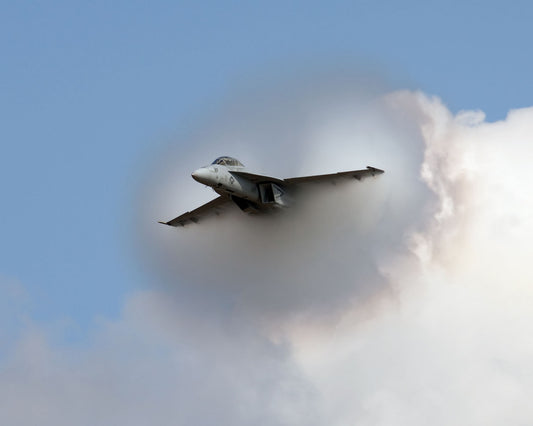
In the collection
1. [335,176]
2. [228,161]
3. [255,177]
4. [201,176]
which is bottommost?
[201,176]

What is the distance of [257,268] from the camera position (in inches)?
3930

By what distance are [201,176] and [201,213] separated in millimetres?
11551

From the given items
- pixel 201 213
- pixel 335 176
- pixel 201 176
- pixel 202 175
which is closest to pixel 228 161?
pixel 202 175

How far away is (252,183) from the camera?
302 ft

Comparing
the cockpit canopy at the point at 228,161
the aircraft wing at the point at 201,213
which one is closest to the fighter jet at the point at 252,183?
the cockpit canopy at the point at 228,161

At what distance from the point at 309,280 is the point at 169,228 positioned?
449 inches

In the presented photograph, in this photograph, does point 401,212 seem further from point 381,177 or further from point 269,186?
point 269,186

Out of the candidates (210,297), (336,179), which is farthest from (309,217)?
(210,297)

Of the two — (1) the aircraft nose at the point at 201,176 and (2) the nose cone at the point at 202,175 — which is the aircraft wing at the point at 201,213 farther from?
(1) the aircraft nose at the point at 201,176

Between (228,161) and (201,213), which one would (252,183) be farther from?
(201,213)

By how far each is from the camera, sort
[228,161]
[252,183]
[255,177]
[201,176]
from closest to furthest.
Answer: [201,176] → [255,177] → [228,161] → [252,183]

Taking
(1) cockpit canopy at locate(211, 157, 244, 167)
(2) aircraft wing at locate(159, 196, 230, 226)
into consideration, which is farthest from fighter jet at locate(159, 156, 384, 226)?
(2) aircraft wing at locate(159, 196, 230, 226)

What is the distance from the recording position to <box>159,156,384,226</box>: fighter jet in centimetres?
8989

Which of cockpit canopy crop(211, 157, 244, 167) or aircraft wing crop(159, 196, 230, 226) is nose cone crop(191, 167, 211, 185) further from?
aircraft wing crop(159, 196, 230, 226)
